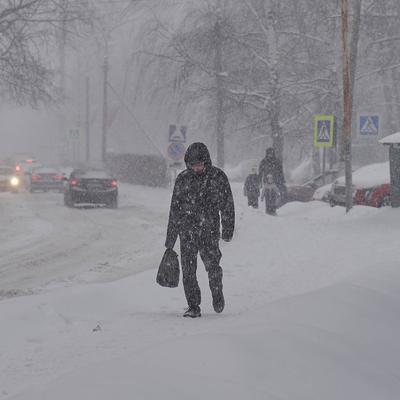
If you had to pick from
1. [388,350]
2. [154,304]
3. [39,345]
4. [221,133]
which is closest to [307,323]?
[388,350]

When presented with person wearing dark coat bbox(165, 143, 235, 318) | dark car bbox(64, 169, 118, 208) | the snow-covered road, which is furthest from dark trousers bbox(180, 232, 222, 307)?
dark car bbox(64, 169, 118, 208)

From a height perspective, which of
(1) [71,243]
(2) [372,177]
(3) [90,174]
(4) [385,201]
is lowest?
(1) [71,243]

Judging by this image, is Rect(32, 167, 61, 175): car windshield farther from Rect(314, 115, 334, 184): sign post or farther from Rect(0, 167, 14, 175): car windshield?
Rect(314, 115, 334, 184): sign post

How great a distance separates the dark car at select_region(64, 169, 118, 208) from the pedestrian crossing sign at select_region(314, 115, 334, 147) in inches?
349

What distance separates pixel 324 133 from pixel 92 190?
9.42m

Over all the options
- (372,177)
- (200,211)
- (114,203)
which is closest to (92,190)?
(114,203)

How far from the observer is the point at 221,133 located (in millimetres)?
31016

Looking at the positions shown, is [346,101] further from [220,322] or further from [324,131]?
[220,322]

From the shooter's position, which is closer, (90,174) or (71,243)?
(71,243)

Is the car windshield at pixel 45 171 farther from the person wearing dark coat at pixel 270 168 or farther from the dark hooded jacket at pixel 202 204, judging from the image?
the dark hooded jacket at pixel 202 204

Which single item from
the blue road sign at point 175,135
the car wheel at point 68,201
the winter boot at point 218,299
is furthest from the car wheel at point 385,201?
the winter boot at point 218,299

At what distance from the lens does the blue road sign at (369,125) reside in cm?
1827

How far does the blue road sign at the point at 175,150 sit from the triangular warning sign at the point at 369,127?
236 inches

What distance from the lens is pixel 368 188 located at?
1894cm
